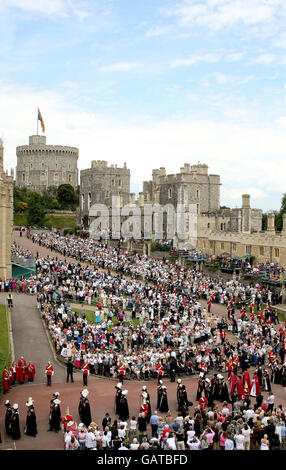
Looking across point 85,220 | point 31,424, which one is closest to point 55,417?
point 31,424

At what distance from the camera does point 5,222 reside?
3753 cm

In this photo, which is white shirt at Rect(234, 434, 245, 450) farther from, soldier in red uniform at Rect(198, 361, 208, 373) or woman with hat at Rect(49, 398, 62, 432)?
soldier in red uniform at Rect(198, 361, 208, 373)

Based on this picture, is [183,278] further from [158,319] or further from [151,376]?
[151,376]

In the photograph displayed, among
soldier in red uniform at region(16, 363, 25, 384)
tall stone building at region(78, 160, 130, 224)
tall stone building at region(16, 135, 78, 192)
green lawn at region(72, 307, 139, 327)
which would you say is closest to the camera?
soldier in red uniform at region(16, 363, 25, 384)

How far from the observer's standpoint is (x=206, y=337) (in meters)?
27.2

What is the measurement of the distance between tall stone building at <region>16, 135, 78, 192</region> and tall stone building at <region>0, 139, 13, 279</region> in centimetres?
8289

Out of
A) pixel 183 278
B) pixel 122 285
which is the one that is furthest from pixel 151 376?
pixel 183 278

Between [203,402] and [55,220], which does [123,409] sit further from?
[55,220]

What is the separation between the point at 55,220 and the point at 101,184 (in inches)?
445

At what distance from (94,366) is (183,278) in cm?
1856

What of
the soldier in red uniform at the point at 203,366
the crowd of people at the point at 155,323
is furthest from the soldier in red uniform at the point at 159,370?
the soldier in red uniform at the point at 203,366

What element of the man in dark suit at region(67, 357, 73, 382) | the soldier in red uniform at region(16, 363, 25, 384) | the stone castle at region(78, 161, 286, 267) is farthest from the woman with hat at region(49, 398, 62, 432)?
the stone castle at region(78, 161, 286, 267)

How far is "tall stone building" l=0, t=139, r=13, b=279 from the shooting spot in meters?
37.1
